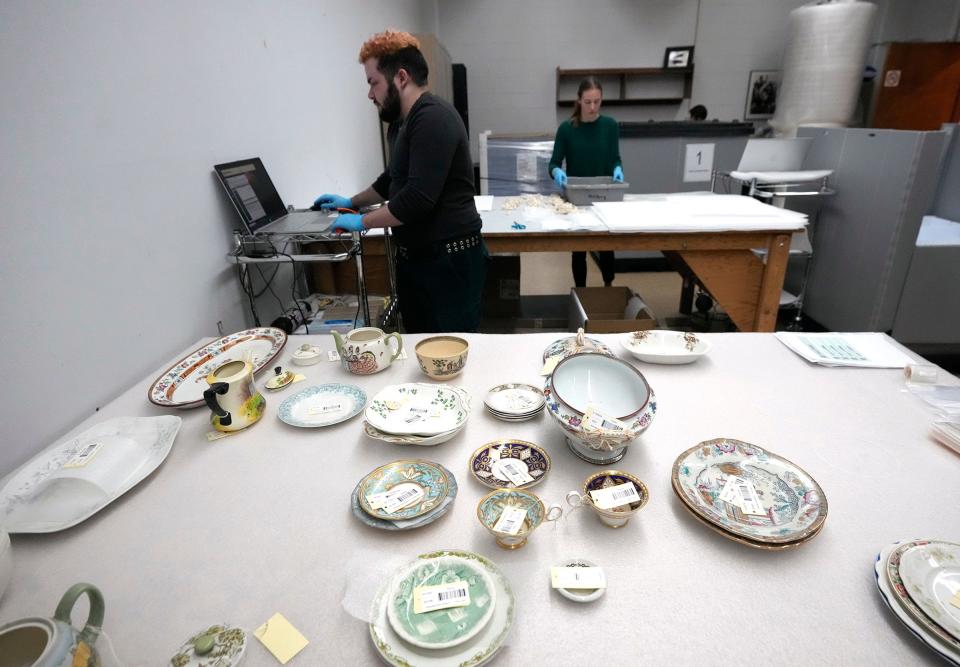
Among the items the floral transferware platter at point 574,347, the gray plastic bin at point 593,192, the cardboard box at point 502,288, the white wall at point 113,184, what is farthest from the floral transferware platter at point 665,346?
the cardboard box at point 502,288

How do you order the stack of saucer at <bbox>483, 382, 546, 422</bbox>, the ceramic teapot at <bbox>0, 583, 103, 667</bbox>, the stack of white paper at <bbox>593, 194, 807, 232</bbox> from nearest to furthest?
the ceramic teapot at <bbox>0, 583, 103, 667</bbox> < the stack of saucer at <bbox>483, 382, 546, 422</bbox> < the stack of white paper at <bbox>593, 194, 807, 232</bbox>

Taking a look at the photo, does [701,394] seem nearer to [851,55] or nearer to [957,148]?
[957,148]

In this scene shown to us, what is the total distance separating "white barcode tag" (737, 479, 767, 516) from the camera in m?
0.70

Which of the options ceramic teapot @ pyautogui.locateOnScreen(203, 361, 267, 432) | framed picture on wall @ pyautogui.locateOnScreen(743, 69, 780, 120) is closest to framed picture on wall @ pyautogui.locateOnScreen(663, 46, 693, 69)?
framed picture on wall @ pyautogui.locateOnScreen(743, 69, 780, 120)

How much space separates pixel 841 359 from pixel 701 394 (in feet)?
1.21

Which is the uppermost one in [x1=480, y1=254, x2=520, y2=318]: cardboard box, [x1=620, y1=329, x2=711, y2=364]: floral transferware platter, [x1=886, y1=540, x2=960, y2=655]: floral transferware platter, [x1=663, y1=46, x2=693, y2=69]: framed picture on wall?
[x1=663, y1=46, x2=693, y2=69]: framed picture on wall

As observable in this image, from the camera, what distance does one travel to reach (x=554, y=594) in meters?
0.60

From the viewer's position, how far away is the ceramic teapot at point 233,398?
0.90 meters

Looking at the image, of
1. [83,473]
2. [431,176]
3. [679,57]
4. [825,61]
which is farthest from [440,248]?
[679,57]

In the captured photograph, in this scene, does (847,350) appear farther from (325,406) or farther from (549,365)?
(325,406)

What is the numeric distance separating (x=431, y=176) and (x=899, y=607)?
1347 mm

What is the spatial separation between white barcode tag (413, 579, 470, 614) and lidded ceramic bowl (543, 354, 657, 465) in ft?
0.97

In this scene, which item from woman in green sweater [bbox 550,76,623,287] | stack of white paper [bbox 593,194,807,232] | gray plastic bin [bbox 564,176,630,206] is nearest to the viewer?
stack of white paper [bbox 593,194,807,232]

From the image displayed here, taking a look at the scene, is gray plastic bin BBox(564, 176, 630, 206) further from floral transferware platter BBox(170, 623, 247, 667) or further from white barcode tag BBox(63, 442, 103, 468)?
floral transferware platter BBox(170, 623, 247, 667)
